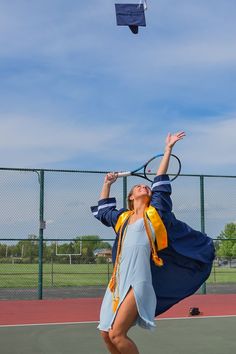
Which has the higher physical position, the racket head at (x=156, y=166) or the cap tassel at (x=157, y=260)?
the racket head at (x=156, y=166)

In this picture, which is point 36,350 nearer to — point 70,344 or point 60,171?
point 70,344

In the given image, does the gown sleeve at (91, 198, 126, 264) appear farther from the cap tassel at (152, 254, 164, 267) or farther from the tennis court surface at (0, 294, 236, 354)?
the tennis court surface at (0, 294, 236, 354)

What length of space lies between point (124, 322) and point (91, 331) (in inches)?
162

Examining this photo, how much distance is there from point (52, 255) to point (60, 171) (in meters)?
2.77

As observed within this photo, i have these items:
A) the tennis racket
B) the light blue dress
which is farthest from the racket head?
the light blue dress

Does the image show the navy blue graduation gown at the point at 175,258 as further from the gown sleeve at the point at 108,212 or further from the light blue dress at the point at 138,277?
the gown sleeve at the point at 108,212

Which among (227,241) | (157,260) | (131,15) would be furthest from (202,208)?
(157,260)

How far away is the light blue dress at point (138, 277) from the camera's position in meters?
4.24

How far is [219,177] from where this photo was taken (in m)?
16.2

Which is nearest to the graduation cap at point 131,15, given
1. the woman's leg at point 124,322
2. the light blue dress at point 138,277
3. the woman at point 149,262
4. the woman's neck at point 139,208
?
the woman at point 149,262

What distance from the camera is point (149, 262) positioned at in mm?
4352

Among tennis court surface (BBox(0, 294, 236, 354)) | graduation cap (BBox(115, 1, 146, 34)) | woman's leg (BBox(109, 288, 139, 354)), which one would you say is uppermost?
graduation cap (BBox(115, 1, 146, 34))

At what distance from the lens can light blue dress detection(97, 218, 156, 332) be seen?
4.24 m

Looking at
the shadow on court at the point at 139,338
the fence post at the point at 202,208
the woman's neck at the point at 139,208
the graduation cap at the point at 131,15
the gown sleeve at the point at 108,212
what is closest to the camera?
the woman's neck at the point at 139,208
